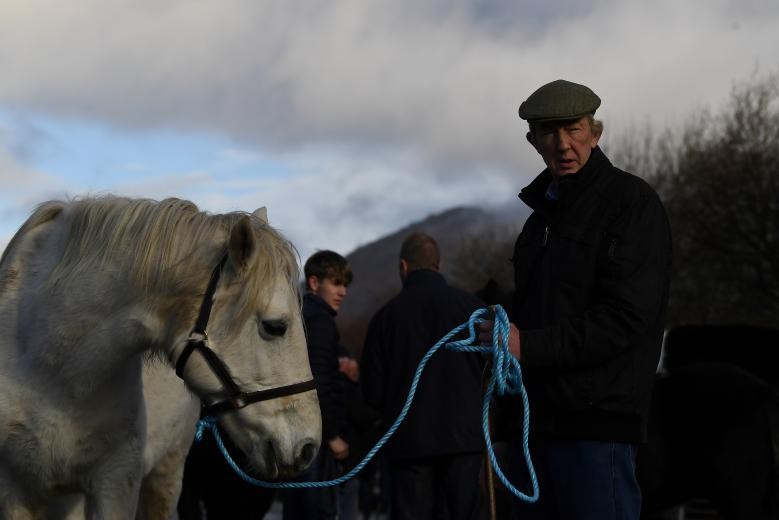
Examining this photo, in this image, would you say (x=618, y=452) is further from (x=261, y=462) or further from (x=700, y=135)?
(x=700, y=135)

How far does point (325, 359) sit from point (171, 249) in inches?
155

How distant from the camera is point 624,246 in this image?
421cm

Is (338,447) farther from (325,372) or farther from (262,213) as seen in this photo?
(262,213)

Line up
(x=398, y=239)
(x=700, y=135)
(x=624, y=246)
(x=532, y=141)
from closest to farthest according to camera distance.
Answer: (x=624, y=246)
(x=532, y=141)
(x=700, y=135)
(x=398, y=239)

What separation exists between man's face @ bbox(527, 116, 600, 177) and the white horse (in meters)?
1.06

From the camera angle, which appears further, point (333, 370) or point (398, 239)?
point (398, 239)

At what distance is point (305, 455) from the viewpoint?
4656 millimetres

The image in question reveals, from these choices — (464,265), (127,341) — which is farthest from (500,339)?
(464,265)

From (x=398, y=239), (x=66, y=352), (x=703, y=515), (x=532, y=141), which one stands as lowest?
(x=703, y=515)

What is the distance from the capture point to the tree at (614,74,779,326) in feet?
110

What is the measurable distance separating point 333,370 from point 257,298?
4.19m

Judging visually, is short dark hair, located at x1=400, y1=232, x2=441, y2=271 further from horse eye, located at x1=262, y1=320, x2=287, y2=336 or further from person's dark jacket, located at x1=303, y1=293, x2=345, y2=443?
horse eye, located at x1=262, y1=320, x2=287, y2=336

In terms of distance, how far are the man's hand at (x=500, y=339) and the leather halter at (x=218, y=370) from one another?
0.71 metres

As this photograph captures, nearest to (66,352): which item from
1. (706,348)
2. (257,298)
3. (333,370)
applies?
(257,298)
